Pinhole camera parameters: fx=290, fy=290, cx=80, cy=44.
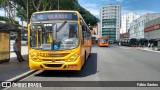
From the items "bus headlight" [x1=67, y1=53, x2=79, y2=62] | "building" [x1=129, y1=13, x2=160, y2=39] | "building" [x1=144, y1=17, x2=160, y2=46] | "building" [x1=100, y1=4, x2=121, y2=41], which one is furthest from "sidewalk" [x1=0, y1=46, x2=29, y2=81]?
"building" [x1=100, y1=4, x2=121, y2=41]

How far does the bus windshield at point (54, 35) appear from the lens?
12250mm

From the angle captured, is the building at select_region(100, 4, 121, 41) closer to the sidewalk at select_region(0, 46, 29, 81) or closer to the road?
the road

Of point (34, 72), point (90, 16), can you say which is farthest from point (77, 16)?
point (90, 16)

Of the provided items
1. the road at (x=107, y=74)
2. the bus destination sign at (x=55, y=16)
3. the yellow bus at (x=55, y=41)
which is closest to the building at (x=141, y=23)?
the road at (x=107, y=74)

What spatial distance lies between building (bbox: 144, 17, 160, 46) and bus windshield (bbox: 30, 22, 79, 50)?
229ft

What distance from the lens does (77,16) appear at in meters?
12.7

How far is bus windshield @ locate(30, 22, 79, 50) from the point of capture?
12250mm

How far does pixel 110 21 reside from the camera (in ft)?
519

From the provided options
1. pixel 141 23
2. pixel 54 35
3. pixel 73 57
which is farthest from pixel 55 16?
pixel 141 23

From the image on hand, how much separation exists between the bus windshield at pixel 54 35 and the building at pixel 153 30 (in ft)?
229

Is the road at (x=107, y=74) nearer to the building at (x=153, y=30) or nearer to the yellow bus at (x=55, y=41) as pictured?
the yellow bus at (x=55, y=41)

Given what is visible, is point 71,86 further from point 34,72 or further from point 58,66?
point 34,72

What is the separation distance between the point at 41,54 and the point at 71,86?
9.73 ft

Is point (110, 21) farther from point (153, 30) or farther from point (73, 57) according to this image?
point (73, 57)
